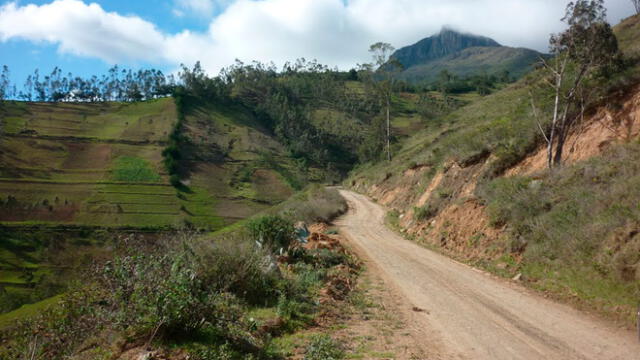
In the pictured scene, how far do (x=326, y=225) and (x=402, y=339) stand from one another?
801 inches

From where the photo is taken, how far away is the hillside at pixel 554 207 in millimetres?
10055

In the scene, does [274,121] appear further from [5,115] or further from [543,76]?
[543,76]

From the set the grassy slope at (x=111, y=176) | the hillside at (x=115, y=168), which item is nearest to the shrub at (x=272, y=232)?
the grassy slope at (x=111, y=176)

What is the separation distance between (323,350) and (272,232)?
8.32 m

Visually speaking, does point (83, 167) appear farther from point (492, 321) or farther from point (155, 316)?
point (492, 321)

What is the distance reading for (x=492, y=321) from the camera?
8773mm

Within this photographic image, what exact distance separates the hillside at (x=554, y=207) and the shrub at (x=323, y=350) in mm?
5909

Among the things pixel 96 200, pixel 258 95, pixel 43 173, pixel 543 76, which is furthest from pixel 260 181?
pixel 543 76

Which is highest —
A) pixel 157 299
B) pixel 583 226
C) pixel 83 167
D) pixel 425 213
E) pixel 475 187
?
pixel 475 187

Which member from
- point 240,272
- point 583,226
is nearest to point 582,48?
point 583,226

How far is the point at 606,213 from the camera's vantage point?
439 inches

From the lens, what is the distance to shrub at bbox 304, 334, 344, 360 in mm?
6699

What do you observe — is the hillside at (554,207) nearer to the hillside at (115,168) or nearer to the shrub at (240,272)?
the shrub at (240,272)

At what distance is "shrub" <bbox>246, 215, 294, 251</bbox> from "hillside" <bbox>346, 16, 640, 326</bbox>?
6.65m
